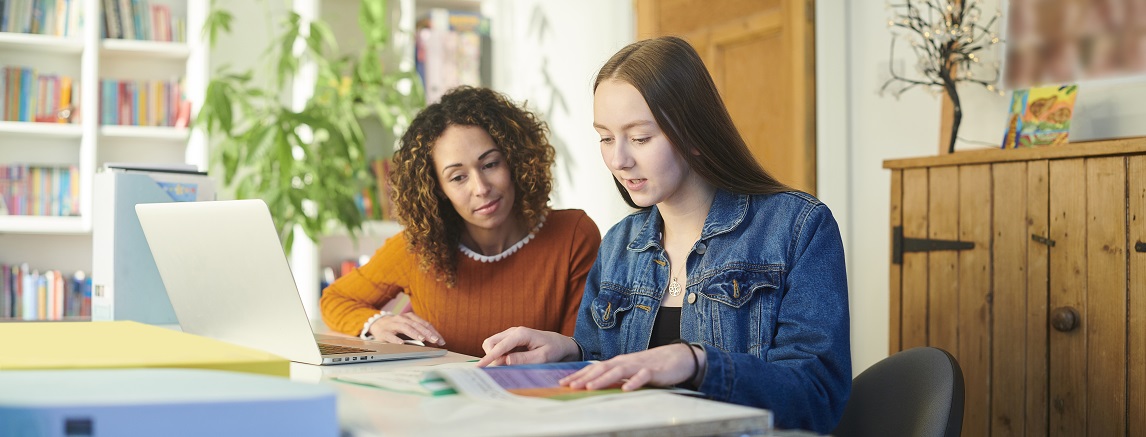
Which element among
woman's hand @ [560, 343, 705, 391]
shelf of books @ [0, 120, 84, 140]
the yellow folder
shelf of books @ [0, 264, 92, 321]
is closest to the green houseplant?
shelf of books @ [0, 120, 84, 140]

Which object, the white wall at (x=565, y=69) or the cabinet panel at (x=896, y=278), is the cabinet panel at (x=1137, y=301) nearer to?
the cabinet panel at (x=896, y=278)

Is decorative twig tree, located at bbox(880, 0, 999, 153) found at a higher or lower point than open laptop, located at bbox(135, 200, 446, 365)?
higher

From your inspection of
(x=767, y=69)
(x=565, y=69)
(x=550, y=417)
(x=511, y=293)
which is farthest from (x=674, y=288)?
(x=565, y=69)

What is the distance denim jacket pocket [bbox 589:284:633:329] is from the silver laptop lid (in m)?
0.47

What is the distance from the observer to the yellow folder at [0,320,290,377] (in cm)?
102

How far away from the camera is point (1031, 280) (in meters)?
2.14

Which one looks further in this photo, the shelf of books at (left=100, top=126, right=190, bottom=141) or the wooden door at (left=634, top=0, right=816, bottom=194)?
the shelf of books at (left=100, top=126, right=190, bottom=141)

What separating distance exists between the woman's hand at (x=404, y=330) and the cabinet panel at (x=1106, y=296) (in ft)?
4.20

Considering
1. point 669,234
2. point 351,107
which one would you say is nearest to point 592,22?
point 351,107

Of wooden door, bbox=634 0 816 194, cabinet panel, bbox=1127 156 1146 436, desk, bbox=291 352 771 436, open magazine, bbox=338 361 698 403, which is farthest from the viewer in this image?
wooden door, bbox=634 0 816 194

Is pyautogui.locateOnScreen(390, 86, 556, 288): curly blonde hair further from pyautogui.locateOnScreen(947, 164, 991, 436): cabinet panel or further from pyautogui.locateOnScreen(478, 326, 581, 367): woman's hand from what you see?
pyautogui.locateOnScreen(947, 164, 991, 436): cabinet panel

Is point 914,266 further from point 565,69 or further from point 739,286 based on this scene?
point 565,69

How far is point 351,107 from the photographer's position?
3.96m

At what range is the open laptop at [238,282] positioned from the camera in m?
1.37
